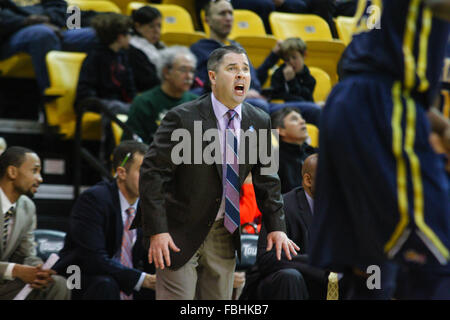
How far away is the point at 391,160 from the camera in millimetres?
2627

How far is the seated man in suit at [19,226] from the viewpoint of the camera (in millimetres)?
4781

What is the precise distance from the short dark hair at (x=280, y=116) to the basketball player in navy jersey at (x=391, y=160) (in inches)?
131

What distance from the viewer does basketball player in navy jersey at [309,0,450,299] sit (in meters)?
2.60

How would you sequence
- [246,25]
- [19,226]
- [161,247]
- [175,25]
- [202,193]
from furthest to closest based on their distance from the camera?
1. [246,25]
2. [175,25]
3. [19,226]
4. [202,193]
5. [161,247]

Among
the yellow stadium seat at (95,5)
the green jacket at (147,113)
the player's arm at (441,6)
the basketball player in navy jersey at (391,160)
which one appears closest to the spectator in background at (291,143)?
the green jacket at (147,113)

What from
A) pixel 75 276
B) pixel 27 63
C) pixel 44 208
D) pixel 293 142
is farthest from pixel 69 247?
pixel 27 63

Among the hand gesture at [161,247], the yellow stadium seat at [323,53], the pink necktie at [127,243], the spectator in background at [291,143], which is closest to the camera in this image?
the hand gesture at [161,247]

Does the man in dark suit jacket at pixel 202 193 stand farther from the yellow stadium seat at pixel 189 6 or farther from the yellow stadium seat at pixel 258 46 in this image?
the yellow stadium seat at pixel 189 6

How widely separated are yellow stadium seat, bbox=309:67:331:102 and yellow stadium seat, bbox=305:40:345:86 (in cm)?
36

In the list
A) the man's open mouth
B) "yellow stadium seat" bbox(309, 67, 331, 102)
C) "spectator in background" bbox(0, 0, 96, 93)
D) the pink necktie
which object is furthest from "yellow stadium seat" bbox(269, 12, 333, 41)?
the man's open mouth

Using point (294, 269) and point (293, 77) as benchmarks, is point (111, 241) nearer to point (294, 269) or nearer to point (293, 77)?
point (294, 269)

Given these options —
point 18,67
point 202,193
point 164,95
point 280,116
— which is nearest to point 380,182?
point 202,193

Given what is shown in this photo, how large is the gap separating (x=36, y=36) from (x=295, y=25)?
2700 mm

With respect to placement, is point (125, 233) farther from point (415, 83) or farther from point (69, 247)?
point (415, 83)
